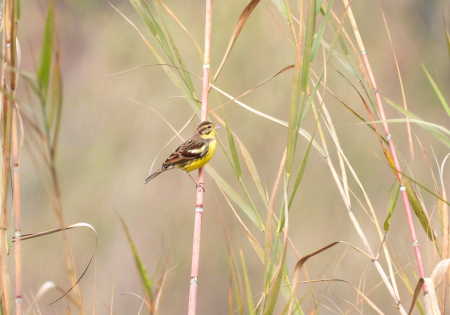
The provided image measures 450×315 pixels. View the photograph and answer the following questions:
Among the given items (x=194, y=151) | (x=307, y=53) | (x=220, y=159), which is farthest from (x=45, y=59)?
(x=220, y=159)

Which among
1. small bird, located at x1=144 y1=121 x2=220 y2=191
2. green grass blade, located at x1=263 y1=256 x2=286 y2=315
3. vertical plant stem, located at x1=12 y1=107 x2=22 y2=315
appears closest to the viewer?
green grass blade, located at x1=263 y1=256 x2=286 y2=315

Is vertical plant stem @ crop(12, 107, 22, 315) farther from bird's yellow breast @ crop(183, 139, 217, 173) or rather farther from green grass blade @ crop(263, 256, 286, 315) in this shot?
bird's yellow breast @ crop(183, 139, 217, 173)

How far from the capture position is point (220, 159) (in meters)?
6.03

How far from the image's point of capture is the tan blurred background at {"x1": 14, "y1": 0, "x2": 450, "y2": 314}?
223 inches

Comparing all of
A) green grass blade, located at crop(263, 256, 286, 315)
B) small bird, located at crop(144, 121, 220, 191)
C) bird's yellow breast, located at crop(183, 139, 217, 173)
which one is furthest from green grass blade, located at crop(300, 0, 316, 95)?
small bird, located at crop(144, 121, 220, 191)

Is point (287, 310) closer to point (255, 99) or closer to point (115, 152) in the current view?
point (255, 99)

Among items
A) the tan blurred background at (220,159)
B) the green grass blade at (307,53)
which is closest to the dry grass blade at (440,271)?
the green grass blade at (307,53)

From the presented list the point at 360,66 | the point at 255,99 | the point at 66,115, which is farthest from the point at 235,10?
the point at 360,66

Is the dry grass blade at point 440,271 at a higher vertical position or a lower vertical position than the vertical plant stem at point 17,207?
lower

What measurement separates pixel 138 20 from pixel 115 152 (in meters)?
2.63

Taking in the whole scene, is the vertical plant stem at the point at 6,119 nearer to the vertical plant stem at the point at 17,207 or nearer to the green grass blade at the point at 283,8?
the vertical plant stem at the point at 17,207

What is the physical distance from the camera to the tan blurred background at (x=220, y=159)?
5656 millimetres

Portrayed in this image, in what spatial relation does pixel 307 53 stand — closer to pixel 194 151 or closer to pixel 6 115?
pixel 6 115

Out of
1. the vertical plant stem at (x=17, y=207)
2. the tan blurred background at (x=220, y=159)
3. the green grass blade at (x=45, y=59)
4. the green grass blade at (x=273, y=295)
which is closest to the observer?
the green grass blade at (x=45, y=59)
